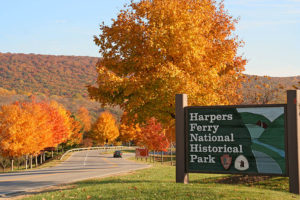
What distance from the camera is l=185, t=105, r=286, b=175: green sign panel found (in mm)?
11578

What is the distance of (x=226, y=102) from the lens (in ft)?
65.1

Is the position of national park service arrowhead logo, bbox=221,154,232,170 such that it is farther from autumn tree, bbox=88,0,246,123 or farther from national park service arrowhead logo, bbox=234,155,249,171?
autumn tree, bbox=88,0,246,123

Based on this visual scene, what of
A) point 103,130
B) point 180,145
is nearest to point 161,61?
point 180,145

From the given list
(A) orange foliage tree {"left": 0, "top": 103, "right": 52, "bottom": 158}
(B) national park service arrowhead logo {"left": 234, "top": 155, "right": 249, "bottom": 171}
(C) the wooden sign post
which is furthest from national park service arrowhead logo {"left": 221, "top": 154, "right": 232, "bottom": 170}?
(A) orange foliage tree {"left": 0, "top": 103, "right": 52, "bottom": 158}

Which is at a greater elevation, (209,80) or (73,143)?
(209,80)

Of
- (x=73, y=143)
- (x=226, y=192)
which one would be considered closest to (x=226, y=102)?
(x=226, y=192)

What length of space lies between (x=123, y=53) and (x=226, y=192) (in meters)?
10.4

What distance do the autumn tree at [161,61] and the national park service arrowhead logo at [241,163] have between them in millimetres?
5818

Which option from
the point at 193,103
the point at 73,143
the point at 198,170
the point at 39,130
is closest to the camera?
the point at 198,170

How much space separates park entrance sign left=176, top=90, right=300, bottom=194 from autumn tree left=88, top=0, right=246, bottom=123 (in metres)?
4.84

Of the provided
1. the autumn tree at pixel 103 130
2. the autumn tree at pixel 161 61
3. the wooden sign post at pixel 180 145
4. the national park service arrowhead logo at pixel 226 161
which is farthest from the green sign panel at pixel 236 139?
the autumn tree at pixel 103 130

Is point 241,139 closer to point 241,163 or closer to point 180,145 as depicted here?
point 241,163

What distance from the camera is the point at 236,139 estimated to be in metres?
12.0

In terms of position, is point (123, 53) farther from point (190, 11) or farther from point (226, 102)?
point (226, 102)
